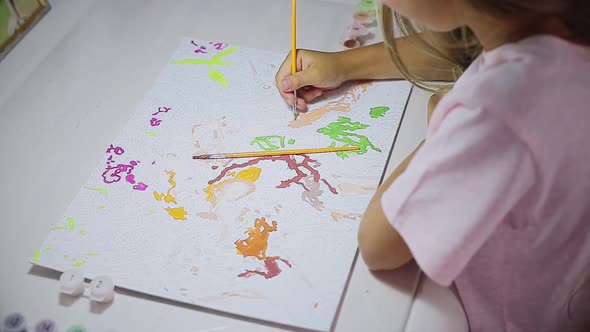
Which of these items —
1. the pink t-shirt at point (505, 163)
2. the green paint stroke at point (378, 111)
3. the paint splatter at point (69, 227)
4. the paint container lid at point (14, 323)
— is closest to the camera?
the pink t-shirt at point (505, 163)

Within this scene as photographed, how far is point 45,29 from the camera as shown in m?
1.09

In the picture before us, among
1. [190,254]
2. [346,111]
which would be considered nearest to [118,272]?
[190,254]

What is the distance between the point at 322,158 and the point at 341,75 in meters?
0.15

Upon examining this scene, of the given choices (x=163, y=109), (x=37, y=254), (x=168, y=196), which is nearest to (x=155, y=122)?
(x=163, y=109)

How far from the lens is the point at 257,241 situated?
30.7 inches

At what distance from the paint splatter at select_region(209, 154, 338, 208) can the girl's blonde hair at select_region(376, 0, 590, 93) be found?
0.60 ft

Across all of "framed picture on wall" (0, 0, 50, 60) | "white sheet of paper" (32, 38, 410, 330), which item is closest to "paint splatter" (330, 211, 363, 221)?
"white sheet of paper" (32, 38, 410, 330)

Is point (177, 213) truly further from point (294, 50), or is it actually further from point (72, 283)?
point (294, 50)

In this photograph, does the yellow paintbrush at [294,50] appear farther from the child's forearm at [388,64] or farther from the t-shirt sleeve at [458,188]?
the t-shirt sleeve at [458,188]

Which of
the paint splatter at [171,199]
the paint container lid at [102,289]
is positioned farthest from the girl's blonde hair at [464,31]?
the paint container lid at [102,289]

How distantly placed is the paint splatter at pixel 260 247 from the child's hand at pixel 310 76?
0.70 ft

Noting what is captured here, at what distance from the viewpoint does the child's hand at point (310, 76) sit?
94 cm

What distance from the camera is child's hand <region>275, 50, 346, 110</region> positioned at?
937mm

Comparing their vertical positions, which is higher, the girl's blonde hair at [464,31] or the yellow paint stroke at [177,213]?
the girl's blonde hair at [464,31]
